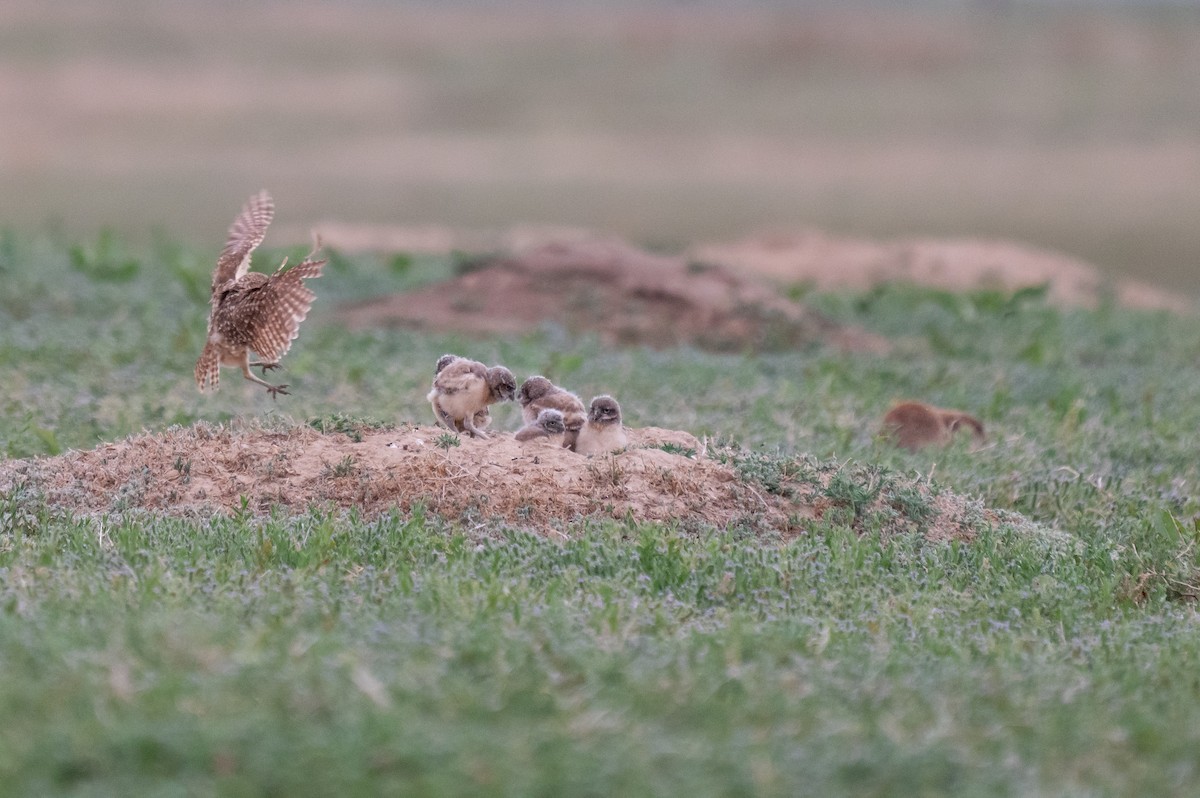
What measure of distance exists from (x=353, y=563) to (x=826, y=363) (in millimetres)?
6548

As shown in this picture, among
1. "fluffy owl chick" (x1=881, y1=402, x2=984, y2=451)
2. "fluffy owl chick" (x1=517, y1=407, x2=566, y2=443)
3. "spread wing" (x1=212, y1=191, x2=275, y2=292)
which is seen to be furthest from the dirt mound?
"fluffy owl chick" (x1=517, y1=407, x2=566, y2=443)

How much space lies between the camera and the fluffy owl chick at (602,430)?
21.4ft

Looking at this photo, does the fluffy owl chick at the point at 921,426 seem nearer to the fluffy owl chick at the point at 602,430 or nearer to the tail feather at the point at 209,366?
the fluffy owl chick at the point at 602,430

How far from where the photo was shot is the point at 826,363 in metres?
11.2

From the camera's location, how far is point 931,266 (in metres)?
18.8

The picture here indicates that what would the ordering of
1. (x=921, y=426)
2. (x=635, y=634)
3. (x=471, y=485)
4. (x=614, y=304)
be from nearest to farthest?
1. (x=635, y=634)
2. (x=471, y=485)
3. (x=921, y=426)
4. (x=614, y=304)

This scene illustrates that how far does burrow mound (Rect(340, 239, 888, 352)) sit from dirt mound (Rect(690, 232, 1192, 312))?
3.66 m

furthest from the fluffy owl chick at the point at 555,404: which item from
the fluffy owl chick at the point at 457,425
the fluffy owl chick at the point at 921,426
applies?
the fluffy owl chick at the point at 921,426

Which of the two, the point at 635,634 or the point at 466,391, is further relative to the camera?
the point at 466,391

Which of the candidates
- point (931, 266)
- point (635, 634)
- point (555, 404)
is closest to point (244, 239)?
point (555, 404)

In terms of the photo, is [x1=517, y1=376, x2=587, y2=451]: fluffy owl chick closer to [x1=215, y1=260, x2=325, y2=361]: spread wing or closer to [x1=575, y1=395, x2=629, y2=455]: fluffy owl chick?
[x1=575, y1=395, x2=629, y2=455]: fluffy owl chick

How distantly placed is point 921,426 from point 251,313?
3841 mm

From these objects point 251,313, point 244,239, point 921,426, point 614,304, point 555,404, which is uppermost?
point 244,239

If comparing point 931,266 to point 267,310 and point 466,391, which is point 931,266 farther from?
point 267,310
